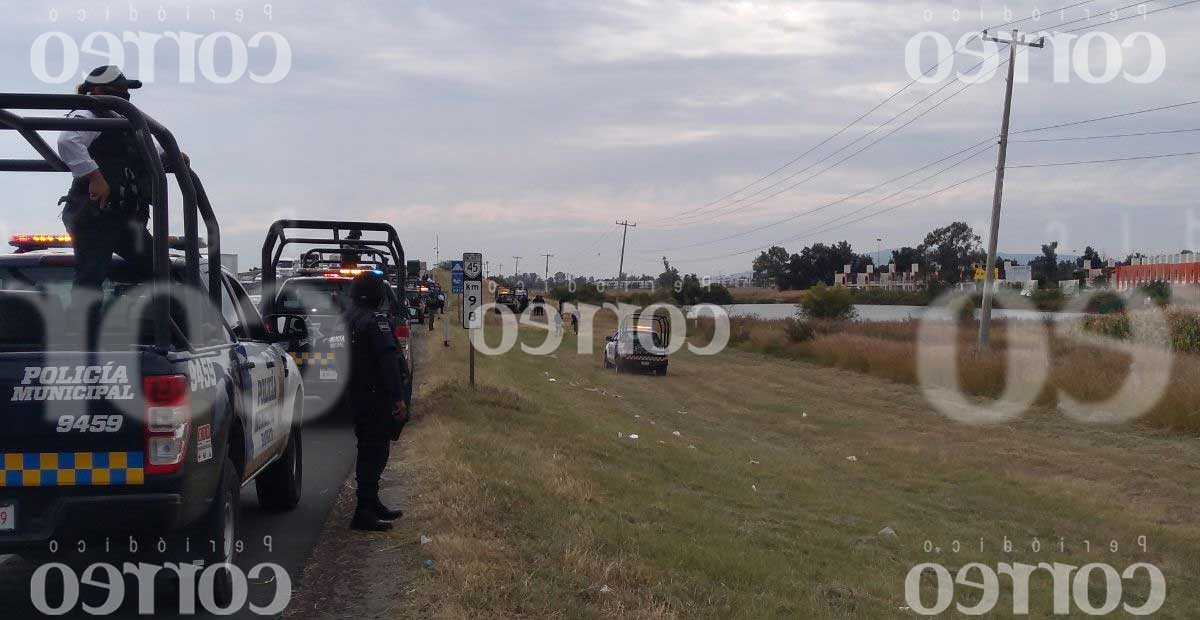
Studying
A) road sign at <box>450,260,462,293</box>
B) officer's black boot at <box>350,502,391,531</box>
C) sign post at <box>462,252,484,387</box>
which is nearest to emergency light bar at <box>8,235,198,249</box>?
officer's black boot at <box>350,502,391,531</box>

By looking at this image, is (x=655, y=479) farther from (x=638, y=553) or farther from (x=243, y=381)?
(x=243, y=381)

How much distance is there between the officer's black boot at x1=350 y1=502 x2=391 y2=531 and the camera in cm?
776

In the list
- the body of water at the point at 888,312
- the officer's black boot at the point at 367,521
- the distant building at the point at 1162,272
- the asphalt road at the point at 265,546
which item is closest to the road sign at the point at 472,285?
the asphalt road at the point at 265,546

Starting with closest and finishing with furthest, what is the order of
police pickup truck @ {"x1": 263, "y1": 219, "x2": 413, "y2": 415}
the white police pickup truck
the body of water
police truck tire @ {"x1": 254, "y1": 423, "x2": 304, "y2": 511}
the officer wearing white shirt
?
1. the white police pickup truck
2. the officer wearing white shirt
3. police truck tire @ {"x1": 254, "y1": 423, "x2": 304, "y2": 511}
4. police pickup truck @ {"x1": 263, "y1": 219, "x2": 413, "y2": 415}
5. the body of water

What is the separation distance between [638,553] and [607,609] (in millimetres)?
1754

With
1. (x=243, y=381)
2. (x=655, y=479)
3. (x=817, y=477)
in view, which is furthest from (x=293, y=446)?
(x=817, y=477)

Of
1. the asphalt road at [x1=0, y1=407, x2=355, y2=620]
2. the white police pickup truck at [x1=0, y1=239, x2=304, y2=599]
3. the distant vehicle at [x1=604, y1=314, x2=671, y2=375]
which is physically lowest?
the distant vehicle at [x1=604, y1=314, x2=671, y2=375]

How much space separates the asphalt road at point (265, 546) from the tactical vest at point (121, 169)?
2217 millimetres

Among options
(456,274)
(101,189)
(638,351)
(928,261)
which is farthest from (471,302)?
(928,261)

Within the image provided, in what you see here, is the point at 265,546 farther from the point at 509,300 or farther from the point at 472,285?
the point at 509,300

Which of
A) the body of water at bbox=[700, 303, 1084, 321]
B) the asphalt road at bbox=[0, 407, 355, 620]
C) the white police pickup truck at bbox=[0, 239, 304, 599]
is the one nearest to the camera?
the white police pickup truck at bbox=[0, 239, 304, 599]

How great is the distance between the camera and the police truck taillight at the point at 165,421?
4.80m

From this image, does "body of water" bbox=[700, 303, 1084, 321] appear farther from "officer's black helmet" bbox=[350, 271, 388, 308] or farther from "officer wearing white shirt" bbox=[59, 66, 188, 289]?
"officer wearing white shirt" bbox=[59, 66, 188, 289]

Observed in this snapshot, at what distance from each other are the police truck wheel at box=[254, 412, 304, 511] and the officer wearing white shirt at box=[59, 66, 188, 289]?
2960 mm
